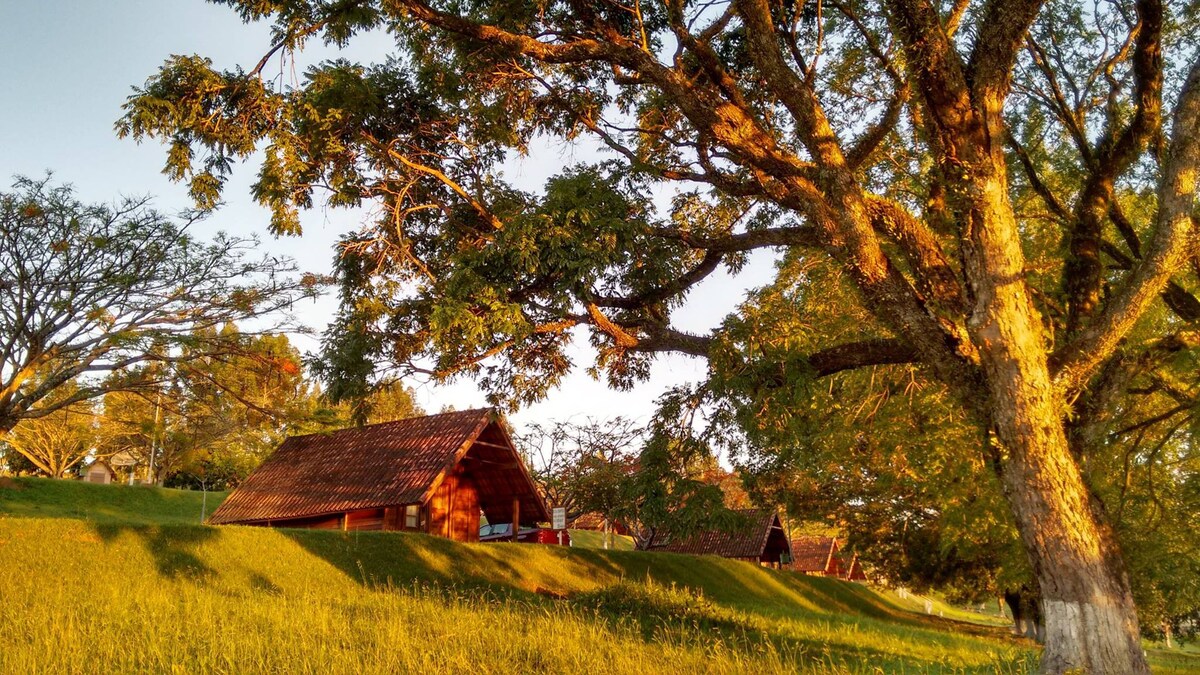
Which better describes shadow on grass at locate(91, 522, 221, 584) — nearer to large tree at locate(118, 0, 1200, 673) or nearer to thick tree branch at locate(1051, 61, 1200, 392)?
large tree at locate(118, 0, 1200, 673)

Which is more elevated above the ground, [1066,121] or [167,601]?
[1066,121]

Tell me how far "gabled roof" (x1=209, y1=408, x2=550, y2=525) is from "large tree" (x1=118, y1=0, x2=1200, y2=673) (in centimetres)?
1282

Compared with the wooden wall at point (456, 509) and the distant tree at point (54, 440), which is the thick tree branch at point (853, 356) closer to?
the wooden wall at point (456, 509)

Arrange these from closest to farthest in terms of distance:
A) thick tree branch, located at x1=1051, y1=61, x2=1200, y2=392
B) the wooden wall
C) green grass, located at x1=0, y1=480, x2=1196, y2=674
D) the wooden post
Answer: green grass, located at x1=0, y1=480, x2=1196, y2=674
thick tree branch, located at x1=1051, y1=61, x2=1200, y2=392
the wooden wall
the wooden post

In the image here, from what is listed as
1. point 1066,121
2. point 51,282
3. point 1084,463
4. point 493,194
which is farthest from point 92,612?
point 1066,121

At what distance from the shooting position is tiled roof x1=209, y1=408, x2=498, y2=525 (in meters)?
26.4

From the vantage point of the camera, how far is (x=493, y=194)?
13.6 meters

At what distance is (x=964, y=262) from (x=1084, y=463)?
3919 mm

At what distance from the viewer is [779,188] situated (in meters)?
11.6

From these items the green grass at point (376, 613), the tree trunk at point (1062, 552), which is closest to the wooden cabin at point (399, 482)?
the green grass at point (376, 613)

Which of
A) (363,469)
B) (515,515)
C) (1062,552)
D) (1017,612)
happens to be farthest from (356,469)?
(1017,612)

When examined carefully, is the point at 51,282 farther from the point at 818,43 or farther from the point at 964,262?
the point at 964,262

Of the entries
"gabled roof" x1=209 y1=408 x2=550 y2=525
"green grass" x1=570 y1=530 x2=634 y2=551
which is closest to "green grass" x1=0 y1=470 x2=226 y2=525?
"gabled roof" x1=209 y1=408 x2=550 y2=525

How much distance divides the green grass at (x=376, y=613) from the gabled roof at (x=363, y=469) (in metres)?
3.11
